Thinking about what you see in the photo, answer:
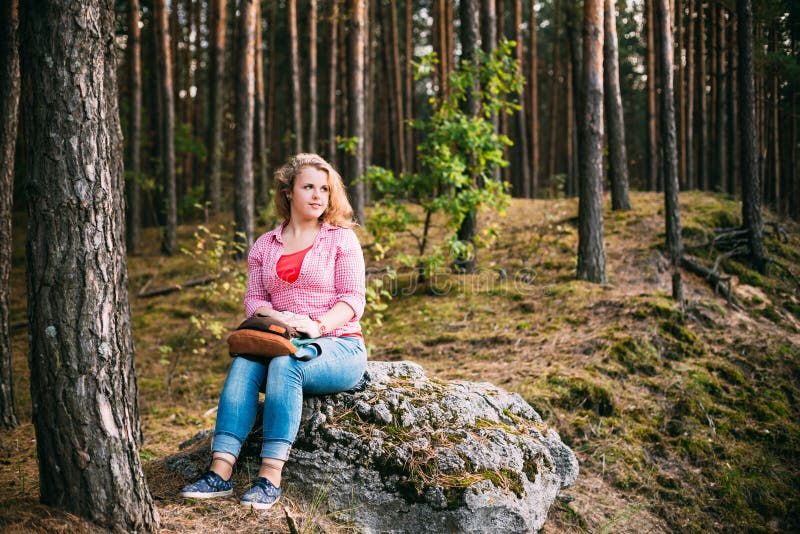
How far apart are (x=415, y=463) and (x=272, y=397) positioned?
3.20 ft

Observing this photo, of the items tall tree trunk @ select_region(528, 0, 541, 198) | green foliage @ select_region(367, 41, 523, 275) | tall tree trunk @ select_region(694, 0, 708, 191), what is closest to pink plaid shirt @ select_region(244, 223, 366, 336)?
green foliage @ select_region(367, 41, 523, 275)

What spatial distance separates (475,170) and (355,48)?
4625mm

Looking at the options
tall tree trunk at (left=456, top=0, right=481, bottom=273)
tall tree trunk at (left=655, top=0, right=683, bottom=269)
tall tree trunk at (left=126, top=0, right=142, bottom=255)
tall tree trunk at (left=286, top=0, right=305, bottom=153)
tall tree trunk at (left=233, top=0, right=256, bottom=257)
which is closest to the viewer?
tall tree trunk at (left=456, top=0, right=481, bottom=273)

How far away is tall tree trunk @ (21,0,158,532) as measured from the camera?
8.68ft

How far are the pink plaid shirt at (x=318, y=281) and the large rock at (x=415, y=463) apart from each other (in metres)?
0.56

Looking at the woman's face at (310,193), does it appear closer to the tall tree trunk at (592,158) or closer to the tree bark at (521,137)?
the tall tree trunk at (592,158)

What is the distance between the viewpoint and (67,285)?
2662mm

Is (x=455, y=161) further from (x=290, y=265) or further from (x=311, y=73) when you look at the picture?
(x=311, y=73)

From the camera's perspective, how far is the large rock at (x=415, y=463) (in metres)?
3.40

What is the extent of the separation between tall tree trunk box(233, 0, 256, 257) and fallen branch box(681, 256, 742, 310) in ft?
25.0

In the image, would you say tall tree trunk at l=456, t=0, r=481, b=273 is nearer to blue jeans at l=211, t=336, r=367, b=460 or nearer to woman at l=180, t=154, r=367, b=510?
woman at l=180, t=154, r=367, b=510

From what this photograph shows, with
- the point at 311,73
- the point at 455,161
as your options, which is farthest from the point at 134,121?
the point at 455,161

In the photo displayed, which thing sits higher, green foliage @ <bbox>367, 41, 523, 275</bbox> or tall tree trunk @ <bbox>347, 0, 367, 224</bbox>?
tall tree trunk @ <bbox>347, 0, 367, 224</bbox>

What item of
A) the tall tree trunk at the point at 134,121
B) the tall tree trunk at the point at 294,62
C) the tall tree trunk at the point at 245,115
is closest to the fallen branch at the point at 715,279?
the tall tree trunk at the point at 245,115
